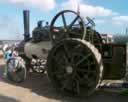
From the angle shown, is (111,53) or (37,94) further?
(37,94)

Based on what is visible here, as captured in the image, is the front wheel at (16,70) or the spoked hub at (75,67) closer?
the spoked hub at (75,67)

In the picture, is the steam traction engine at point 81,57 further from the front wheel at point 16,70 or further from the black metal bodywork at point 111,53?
the front wheel at point 16,70

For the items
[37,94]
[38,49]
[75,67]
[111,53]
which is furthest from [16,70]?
[111,53]

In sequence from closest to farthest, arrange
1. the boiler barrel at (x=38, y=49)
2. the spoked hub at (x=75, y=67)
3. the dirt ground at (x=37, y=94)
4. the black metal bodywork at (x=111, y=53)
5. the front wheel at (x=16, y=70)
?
the spoked hub at (x=75, y=67) < the dirt ground at (x=37, y=94) < the black metal bodywork at (x=111, y=53) < the boiler barrel at (x=38, y=49) < the front wheel at (x=16, y=70)

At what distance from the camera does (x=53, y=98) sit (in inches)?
316

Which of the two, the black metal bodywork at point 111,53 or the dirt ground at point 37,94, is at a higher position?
the black metal bodywork at point 111,53

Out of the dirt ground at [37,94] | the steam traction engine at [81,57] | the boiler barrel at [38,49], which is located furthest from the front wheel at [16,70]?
the steam traction engine at [81,57]

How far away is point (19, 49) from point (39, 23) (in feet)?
4.95

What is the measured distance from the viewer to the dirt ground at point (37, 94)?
7812 millimetres

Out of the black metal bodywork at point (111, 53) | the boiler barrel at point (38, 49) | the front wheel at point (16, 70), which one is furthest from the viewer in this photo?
the front wheel at point (16, 70)

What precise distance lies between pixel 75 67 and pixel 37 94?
1.38 metres

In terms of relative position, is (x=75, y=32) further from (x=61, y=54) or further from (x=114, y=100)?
(x=114, y=100)

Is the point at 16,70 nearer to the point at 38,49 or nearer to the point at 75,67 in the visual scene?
the point at 38,49

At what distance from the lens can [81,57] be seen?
7875 millimetres
